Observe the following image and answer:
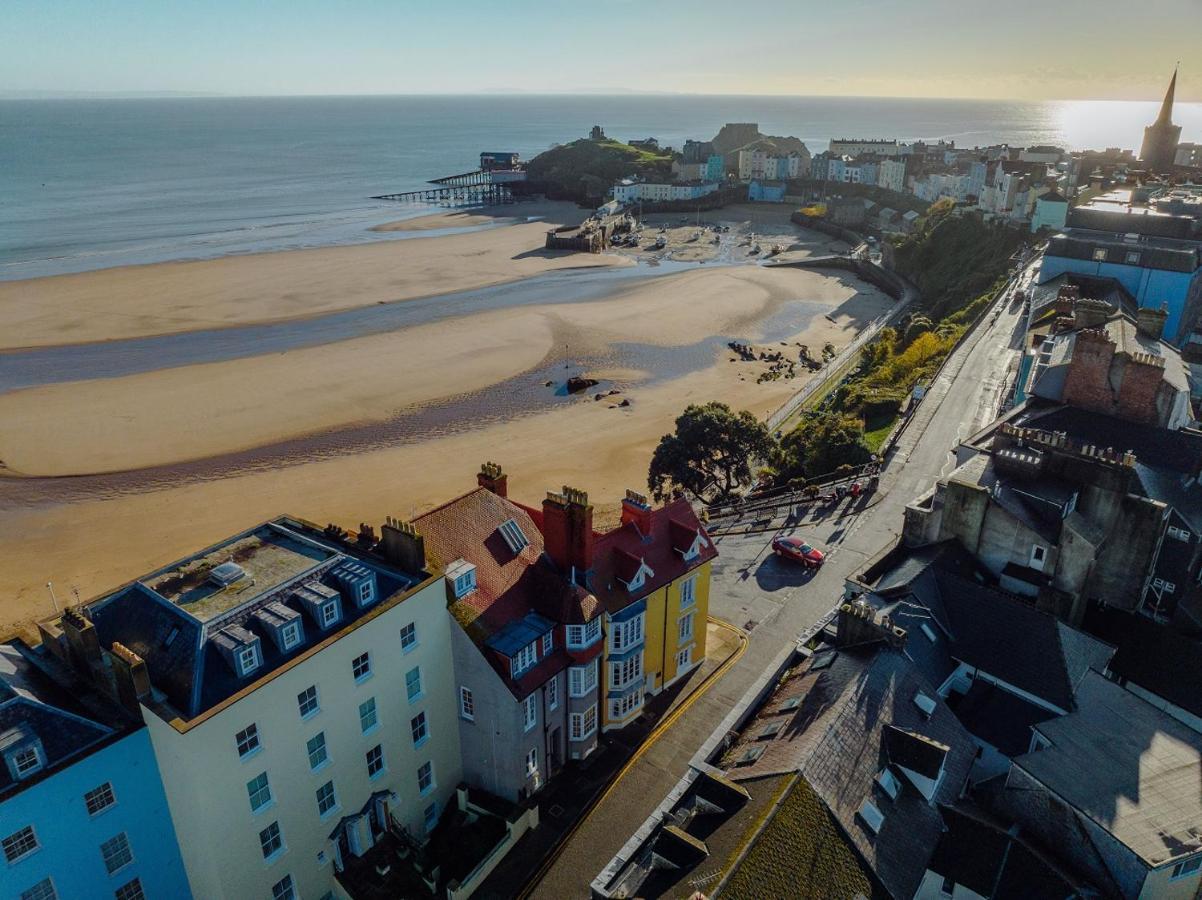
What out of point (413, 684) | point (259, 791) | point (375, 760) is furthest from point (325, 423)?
point (259, 791)

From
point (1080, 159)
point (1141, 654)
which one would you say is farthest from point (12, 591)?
point (1080, 159)

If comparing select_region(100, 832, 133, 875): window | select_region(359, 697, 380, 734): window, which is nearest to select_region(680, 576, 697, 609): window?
select_region(359, 697, 380, 734): window

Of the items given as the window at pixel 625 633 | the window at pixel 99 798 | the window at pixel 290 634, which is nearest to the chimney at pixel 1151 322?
the window at pixel 625 633

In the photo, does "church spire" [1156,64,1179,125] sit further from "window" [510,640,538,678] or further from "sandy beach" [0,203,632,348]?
"window" [510,640,538,678]

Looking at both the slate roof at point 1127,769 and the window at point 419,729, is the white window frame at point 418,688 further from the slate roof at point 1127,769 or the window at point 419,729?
the slate roof at point 1127,769

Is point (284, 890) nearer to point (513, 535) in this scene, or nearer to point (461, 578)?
point (461, 578)
